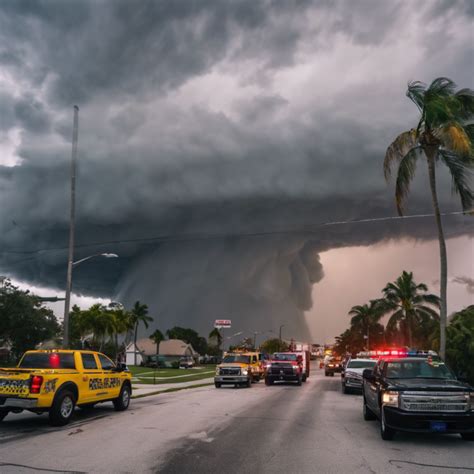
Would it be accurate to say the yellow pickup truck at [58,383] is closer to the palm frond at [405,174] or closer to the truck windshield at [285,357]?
the palm frond at [405,174]

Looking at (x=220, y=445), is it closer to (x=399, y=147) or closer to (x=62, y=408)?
(x=62, y=408)

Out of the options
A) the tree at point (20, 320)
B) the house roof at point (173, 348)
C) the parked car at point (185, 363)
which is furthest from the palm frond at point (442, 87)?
the house roof at point (173, 348)

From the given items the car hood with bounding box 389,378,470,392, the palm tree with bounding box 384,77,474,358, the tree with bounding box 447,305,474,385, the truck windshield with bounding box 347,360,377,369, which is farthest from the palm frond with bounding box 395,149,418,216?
the car hood with bounding box 389,378,470,392

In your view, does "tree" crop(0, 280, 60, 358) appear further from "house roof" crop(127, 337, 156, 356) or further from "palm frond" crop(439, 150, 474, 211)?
"house roof" crop(127, 337, 156, 356)

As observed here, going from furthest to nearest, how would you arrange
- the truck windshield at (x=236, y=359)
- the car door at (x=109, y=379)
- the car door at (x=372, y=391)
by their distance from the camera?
the truck windshield at (x=236, y=359)
the car door at (x=109, y=379)
the car door at (x=372, y=391)

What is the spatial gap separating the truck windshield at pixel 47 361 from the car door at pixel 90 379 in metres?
0.49

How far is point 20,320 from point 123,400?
4542 centimetres

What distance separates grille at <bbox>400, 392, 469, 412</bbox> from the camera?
431 inches

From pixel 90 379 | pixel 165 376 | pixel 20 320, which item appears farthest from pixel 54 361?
pixel 20 320

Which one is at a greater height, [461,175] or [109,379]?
[461,175]

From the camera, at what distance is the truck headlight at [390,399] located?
442 inches

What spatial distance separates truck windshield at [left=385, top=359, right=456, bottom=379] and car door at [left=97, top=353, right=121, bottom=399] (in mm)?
8052

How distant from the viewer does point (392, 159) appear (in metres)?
26.5

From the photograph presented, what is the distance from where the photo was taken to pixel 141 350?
13312 cm
